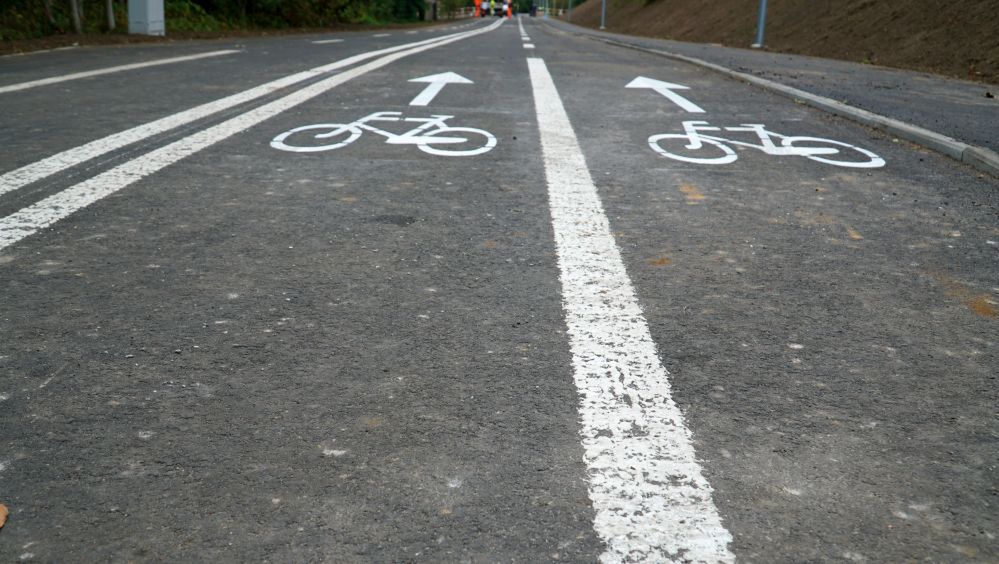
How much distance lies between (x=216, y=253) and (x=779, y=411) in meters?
2.50

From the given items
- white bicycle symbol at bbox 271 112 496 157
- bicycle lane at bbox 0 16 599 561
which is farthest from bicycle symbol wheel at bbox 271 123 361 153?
bicycle lane at bbox 0 16 599 561

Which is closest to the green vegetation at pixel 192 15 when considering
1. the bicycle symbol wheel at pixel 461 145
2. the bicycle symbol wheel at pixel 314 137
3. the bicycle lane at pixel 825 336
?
the bicycle symbol wheel at pixel 314 137

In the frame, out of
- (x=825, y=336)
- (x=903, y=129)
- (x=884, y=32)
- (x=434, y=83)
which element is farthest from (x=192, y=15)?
(x=825, y=336)

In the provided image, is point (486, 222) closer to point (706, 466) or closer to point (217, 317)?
point (217, 317)

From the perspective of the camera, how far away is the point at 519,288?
11.1ft

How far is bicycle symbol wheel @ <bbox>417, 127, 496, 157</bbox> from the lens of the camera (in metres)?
6.17

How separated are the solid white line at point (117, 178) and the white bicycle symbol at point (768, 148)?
11.2 ft

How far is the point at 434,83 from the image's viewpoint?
1046cm

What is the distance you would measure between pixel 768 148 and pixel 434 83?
16.8 feet

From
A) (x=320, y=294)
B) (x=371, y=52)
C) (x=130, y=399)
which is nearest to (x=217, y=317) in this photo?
(x=320, y=294)

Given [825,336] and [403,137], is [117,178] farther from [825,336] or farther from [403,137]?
[825,336]

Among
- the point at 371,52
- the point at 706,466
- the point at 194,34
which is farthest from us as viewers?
the point at 194,34

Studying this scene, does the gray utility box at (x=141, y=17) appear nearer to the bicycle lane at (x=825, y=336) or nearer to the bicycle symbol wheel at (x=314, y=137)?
the bicycle symbol wheel at (x=314, y=137)

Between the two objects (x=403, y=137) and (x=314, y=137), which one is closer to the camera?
(x=314, y=137)
